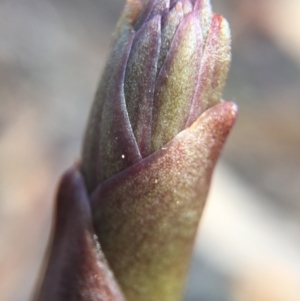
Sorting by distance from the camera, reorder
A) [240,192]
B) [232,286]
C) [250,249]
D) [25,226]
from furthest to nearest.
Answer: [240,192], [250,249], [232,286], [25,226]

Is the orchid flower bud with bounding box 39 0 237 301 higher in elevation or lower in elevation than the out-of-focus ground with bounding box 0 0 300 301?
lower

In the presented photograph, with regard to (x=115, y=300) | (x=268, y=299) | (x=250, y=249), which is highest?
(x=250, y=249)

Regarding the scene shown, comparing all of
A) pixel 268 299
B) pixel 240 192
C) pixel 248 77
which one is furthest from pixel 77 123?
pixel 248 77

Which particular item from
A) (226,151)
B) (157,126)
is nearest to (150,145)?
(157,126)

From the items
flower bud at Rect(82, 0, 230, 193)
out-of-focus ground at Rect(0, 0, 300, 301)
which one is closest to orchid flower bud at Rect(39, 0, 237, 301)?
flower bud at Rect(82, 0, 230, 193)

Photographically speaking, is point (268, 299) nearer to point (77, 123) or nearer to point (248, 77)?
point (77, 123)

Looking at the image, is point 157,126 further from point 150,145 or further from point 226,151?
point 226,151

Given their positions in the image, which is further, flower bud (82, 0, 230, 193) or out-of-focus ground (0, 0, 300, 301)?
out-of-focus ground (0, 0, 300, 301)

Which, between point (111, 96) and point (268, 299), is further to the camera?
point (268, 299)

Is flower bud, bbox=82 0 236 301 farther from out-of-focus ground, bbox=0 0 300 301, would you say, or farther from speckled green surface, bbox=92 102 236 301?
out-of-focus ground, bbox=0 0 300 301
